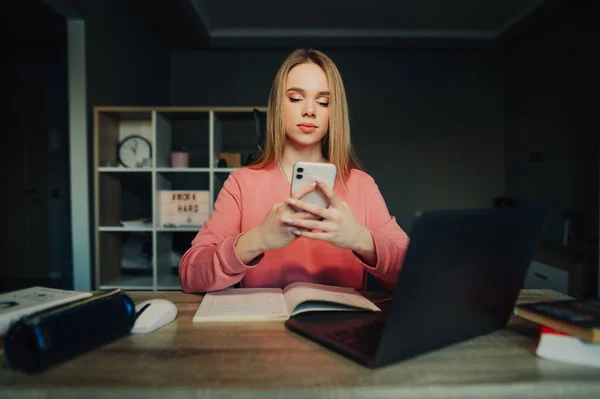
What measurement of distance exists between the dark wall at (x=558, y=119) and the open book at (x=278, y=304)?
2296 mm

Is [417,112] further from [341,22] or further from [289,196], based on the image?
[289,196]

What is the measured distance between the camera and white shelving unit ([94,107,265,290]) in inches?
102

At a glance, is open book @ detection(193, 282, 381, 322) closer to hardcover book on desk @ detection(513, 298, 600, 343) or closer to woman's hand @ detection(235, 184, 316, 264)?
woman's hand @ detection(235, 184, 316, 264)

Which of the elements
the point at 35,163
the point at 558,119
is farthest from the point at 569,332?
the point at 35,163

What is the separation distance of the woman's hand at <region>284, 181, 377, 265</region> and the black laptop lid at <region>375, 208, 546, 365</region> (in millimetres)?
266

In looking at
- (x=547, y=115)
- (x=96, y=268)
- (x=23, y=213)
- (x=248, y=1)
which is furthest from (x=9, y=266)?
(x=547, y=115)

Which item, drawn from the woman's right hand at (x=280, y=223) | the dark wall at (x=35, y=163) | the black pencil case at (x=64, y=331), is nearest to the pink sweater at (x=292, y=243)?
the woman's right hand at (x=280, y=223)

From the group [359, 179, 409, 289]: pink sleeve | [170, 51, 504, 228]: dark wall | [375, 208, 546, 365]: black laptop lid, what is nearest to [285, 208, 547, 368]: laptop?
[375, 208, 546, 365]: black laptop lid

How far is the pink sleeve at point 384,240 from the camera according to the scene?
927 millimetres

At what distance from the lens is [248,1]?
3.89m

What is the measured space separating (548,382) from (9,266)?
523cm

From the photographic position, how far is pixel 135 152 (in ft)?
8.90

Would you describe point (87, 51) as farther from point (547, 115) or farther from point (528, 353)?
point (547, 115)

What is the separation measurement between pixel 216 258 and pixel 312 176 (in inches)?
12.2
